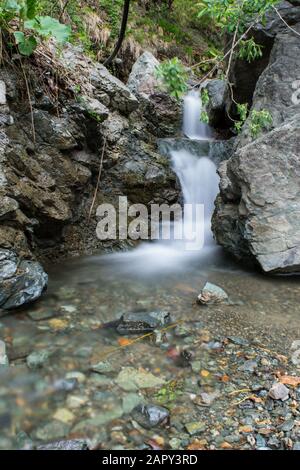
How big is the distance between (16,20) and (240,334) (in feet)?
13.9

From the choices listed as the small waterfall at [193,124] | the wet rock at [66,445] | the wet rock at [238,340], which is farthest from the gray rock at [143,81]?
the wet rock at [66,445]

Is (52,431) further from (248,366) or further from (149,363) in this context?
(248,366)

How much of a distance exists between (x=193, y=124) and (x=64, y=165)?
4437mm

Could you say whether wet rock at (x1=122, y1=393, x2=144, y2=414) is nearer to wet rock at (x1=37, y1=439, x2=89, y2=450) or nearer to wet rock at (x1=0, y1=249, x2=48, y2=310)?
wet rock at (x1=37, y1=439, x2=89, y2=450)

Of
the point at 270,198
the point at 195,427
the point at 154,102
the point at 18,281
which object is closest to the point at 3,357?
the point at 18,281

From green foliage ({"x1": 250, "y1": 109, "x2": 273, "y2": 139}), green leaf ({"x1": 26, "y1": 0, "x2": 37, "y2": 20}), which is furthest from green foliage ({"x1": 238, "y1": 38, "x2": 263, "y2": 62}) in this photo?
green leaf ({"x1": 26, "y1": 0, "x2": 37, "y2": 20})

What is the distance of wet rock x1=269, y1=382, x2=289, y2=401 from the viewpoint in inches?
90.7

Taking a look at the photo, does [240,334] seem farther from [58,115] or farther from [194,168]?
[194,168]

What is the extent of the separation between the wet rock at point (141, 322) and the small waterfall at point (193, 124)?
18.9ft

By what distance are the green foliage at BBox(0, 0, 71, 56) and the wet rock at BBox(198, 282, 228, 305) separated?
3.06 metres

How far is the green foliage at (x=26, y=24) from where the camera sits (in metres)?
3.93

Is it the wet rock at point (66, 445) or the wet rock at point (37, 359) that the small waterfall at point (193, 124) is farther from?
the wet rock at point (66, 445)

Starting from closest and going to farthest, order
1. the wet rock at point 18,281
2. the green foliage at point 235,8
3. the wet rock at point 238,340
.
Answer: the wet rock at point 238,340
the wet rock at point 18,281
the green foliage at point 235,8

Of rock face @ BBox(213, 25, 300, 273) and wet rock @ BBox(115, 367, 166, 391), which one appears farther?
rock face @ BBox(213, 25, 300, 273)
